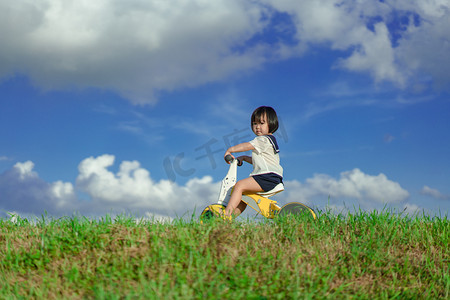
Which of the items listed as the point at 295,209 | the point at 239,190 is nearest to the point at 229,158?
the point at 239,190

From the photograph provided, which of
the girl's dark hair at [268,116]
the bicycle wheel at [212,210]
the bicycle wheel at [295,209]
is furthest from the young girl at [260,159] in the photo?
the bicycle wheel at [295,209]

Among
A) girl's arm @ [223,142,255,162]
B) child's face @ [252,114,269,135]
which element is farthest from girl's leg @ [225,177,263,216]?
child's face @ [252,114,269,135]

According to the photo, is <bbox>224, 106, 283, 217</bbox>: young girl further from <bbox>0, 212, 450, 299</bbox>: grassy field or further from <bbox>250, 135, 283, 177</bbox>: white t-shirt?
<bbox>0, 212, 450, 299</bbox>: grassy field

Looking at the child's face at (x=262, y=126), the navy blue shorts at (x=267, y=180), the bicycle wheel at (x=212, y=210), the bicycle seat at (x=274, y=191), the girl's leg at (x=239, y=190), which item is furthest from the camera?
the child's face at (x=262, y=126)

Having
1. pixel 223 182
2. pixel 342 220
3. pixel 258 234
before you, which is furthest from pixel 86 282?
pixel 342 220

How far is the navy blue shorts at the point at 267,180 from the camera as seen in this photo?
6750mm

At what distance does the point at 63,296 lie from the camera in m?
4.13

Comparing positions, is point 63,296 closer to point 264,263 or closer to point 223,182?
point 264,263

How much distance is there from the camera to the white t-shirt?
6.84 metres

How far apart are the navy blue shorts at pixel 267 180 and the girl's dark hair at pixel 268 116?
84 centimetres

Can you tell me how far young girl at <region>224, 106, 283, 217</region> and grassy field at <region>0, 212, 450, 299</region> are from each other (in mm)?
835

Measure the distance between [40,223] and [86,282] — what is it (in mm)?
2439

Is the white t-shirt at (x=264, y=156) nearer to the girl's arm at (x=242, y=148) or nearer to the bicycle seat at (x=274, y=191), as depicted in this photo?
the girl's arm at (x=242, y=148)

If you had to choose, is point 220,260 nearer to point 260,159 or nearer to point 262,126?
point 260,159
